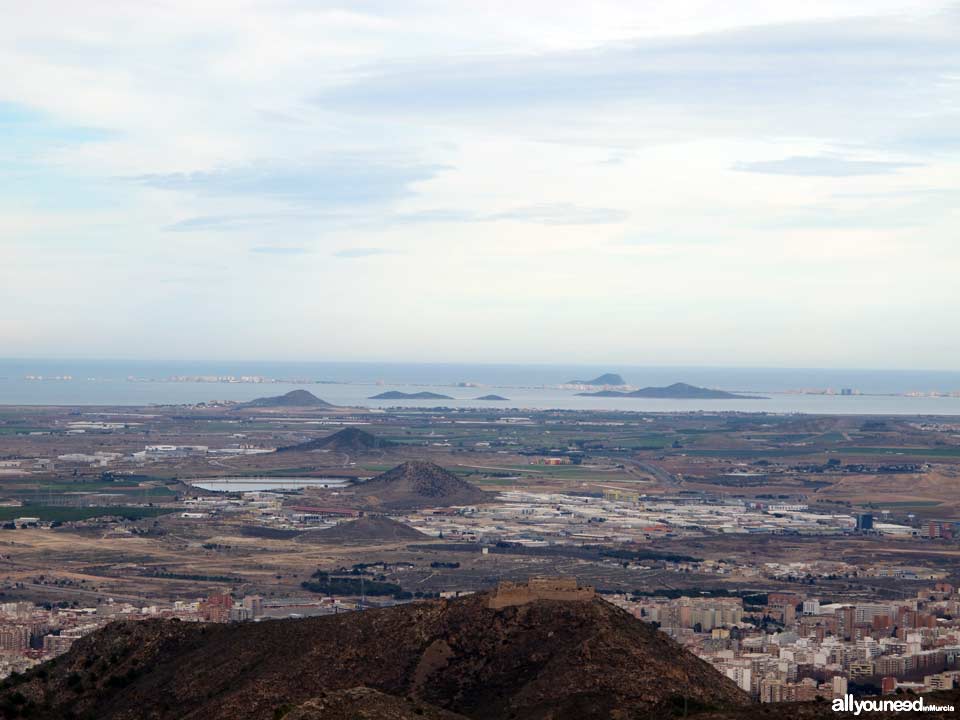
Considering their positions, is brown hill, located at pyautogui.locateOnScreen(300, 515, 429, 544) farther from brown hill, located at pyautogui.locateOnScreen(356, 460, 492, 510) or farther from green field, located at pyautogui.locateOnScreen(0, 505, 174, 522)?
green field, located at pyautogui.locateOnScreen(0, 505, 174, 522)

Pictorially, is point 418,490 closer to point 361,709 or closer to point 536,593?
point 536,593

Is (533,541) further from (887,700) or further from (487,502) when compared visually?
(887,700)

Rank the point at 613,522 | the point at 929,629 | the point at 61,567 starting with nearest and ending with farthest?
1. the point at 929,629
2. the point at 61,567
3. the point at 613,522

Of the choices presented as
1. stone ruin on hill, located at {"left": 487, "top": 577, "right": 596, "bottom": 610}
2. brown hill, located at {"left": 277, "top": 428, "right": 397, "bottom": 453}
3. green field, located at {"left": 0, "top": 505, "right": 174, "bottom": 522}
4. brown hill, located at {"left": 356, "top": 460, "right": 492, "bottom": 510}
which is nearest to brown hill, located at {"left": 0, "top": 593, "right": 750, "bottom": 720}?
stone ruin on hill, located at {"left": 487, "top": 577, "right": 596, "bottom": 610}

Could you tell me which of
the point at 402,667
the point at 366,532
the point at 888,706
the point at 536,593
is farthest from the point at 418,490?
the point at 888,706

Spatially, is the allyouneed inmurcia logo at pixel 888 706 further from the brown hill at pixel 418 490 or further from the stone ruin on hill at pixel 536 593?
the brown hill at pixel 418 490

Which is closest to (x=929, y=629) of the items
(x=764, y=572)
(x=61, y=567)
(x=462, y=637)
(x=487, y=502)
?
(x=764, y=572)
